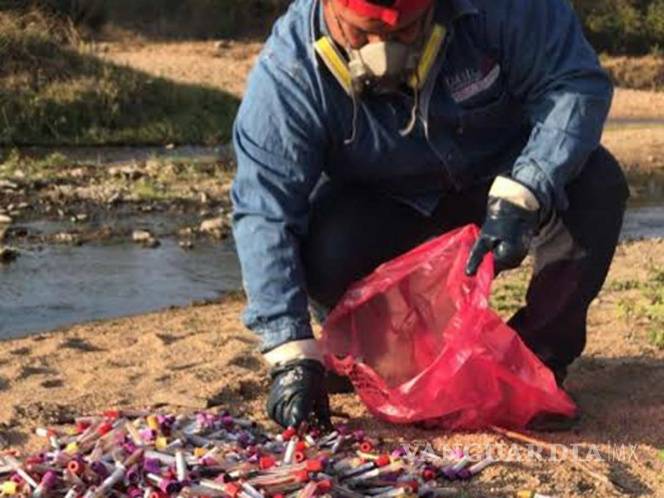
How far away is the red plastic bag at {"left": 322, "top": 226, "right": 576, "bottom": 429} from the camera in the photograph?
3271 mm

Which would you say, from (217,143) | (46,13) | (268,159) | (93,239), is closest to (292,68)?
(268,159)

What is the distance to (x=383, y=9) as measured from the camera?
2.99 meters

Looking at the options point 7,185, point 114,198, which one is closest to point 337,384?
point 114,198

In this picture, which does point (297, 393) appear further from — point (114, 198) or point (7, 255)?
point (114, 198)

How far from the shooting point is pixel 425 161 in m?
3.41

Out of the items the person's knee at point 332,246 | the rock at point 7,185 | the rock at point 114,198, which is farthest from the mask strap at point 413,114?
the rock at point 7,185

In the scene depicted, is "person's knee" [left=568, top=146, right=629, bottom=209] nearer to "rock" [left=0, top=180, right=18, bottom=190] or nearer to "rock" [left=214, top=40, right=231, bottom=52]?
"rock" [left=0, top=180, right=18, bottom=190]

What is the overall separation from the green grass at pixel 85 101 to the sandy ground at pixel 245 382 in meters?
9.23

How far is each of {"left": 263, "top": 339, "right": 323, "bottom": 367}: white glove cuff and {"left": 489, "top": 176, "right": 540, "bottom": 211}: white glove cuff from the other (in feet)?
2.12

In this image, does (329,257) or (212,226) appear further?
(212,226)

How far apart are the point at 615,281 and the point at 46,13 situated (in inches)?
660

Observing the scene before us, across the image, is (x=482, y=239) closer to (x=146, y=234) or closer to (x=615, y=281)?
(x=615, y=281)

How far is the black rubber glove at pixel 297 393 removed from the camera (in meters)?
3.12

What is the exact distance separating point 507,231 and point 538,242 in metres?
0.49
